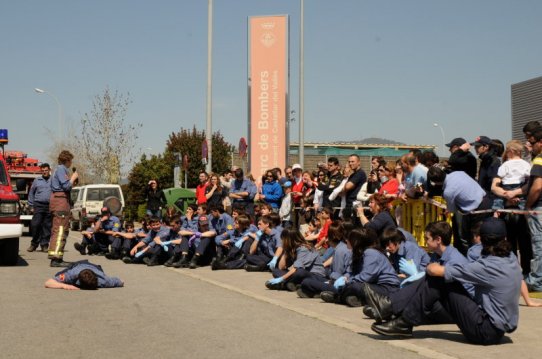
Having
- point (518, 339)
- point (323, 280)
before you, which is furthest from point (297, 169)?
point (518, 339)

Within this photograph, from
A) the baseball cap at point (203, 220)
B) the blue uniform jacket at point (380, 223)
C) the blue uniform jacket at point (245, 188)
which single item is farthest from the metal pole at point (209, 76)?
the blue uniform jacket at point (380, 223)

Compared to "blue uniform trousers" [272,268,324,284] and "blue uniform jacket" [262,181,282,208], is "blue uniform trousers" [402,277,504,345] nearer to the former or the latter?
"blue uniform trousers" [272,268,324,284]

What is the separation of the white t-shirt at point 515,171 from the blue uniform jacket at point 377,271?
2.48 metres

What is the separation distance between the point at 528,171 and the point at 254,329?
495cm

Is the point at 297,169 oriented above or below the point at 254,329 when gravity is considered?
above

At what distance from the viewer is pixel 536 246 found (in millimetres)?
11156

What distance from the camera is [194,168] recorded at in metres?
58.2

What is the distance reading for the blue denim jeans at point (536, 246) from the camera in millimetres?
11117

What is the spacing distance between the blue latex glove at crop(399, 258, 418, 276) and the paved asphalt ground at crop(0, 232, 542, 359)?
0.72 m

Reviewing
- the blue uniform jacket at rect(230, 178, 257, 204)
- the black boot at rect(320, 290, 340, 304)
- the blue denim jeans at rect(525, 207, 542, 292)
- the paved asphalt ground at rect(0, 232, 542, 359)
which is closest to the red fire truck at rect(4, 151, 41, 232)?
the blue uniform jacket at rect(230, 178, 257, 204)

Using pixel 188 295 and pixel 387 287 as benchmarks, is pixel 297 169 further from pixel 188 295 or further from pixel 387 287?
pixel 387 287

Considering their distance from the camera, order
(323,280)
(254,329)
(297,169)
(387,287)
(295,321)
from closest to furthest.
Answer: (254,329)
(295,321)
(387,287)
(323,280)
(297,169)

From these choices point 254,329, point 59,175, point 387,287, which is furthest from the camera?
point 59,175

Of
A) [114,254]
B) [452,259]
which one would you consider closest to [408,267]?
[452,259]
